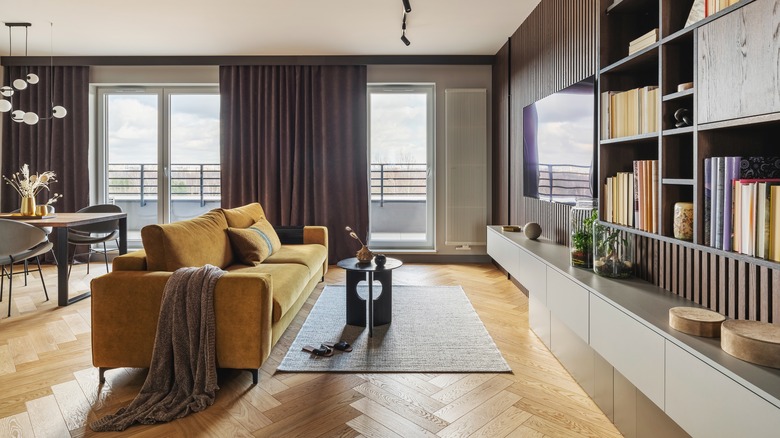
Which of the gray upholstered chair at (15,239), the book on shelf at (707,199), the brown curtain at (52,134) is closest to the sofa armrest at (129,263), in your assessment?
the gray upholstered chair at (15,239)

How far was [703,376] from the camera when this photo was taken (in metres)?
1.20

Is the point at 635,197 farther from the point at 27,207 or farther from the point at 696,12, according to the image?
the point at 27,207

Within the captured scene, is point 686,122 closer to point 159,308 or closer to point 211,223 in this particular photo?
point 159,308

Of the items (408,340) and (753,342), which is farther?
(408,340)

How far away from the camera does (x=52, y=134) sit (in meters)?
5.44

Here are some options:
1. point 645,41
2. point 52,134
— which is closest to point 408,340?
point 645,41

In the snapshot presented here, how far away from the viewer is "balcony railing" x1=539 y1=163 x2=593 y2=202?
2.79m

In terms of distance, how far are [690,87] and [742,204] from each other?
53cm

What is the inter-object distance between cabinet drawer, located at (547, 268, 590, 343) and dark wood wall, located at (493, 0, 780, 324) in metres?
0.36

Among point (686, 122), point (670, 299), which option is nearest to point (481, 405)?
point (670, 299)

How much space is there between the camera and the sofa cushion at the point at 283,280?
8.11ft

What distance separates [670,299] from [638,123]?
0.78 m

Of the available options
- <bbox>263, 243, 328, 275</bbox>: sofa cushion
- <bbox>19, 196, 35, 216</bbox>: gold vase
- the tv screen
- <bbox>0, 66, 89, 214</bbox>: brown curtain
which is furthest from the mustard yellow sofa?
<bbox>0, 66, 89, 214</bbox>: brown curtain

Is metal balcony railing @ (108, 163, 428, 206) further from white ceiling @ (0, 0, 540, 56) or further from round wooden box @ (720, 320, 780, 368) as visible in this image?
round wooden box @ (720, 320, 780, 368)
